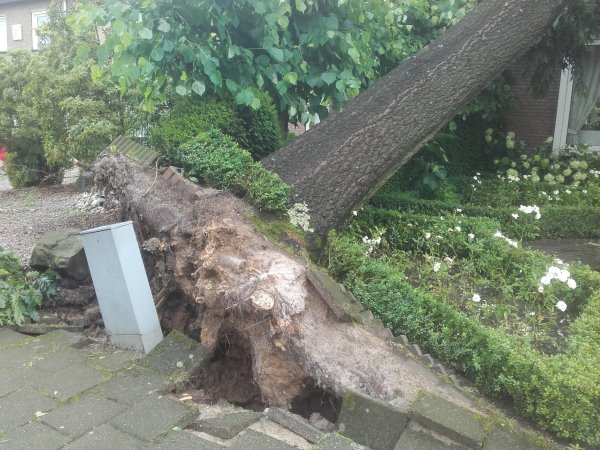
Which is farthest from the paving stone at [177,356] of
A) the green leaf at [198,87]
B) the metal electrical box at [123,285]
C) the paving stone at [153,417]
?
the green leaf at [198,87]

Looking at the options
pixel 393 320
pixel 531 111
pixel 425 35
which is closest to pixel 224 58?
pixel 393 320

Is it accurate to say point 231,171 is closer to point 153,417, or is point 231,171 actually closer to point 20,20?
point 153,417

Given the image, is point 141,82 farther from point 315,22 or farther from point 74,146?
point 74,146

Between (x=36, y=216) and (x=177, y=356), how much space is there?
4069 millimetres

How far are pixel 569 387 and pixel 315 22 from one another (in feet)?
13.4

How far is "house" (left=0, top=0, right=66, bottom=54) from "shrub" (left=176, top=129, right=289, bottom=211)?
2209 cm

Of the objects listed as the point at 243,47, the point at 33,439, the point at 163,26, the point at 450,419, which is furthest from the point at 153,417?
the point at 243,47

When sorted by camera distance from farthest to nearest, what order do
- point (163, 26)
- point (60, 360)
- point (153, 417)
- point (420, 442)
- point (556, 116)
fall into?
point (556, 116) < point (163, 26) < point (60, 360) < point (153, 417) < point (420, 442)

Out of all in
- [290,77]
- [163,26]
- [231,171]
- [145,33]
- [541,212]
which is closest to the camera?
[231,171]

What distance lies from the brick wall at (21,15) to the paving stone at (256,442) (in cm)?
2499

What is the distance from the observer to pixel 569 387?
2.69 m

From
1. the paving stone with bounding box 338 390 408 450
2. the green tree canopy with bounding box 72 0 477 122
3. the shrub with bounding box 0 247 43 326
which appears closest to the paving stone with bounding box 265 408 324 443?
the paving stone with bounding box 338 390 408 450

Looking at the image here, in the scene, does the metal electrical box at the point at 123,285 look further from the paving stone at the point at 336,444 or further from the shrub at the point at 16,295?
the paving stone at the point at 336,444

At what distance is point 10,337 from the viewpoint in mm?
3906
